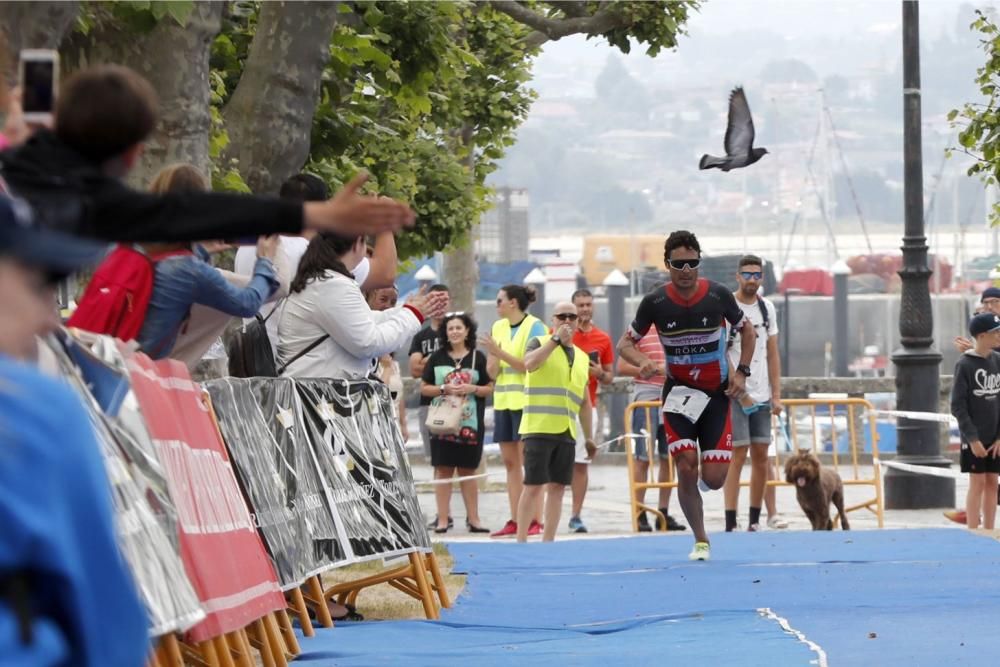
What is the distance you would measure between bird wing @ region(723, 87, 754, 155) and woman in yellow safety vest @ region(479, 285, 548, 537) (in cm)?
216

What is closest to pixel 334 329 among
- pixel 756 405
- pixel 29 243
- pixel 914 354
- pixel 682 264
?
pixel 682 264

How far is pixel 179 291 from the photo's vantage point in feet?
21.1

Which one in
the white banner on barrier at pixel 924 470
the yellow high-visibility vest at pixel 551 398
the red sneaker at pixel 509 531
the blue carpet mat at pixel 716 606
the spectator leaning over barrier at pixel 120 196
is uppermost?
the spectator leaning over barrier at pixel 120 196

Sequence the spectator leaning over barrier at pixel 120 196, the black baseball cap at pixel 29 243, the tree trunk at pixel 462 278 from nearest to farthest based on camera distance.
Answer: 1. the black baseball cap at pixel 29 243
2. the spectator leaning over barrier at pixel 120 196
3. the tree trunk at pixel 462 278

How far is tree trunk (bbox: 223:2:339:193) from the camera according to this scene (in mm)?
11352

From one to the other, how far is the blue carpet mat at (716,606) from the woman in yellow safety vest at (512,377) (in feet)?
7.16

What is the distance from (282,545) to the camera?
781cm

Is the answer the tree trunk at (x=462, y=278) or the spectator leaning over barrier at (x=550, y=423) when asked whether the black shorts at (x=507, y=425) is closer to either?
the spectator leaning over barrier at (x=550, y=423)

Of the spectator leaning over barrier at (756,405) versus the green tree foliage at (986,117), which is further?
the spectator leaning over barrier at (756,405)

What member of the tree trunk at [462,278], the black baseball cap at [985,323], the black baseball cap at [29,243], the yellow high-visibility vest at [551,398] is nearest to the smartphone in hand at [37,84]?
the black baseball cap at [29,243]

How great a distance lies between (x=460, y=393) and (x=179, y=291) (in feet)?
36.1

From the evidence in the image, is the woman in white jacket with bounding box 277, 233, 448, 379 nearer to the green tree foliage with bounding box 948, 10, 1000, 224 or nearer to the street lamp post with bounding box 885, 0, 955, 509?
the green tree foliage with bounding box 948, 10, 1000, 224

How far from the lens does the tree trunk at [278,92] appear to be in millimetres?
11352

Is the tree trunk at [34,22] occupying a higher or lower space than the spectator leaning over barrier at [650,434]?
higher
